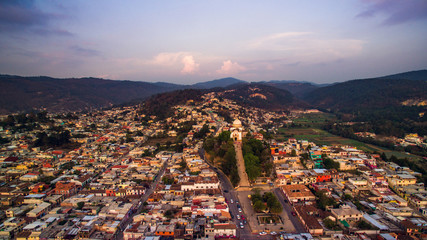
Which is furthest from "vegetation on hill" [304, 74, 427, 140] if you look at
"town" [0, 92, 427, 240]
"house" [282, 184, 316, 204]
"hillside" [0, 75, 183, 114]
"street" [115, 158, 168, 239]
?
"hillside" [0, 75, 183, 114]

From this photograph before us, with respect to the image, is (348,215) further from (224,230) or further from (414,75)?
(414,75)

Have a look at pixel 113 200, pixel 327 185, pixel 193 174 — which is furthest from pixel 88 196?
pixel 327 185

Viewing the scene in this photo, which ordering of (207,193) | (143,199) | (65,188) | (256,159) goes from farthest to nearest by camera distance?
(256,159)
(65,188)
(143,199)
(207,193)

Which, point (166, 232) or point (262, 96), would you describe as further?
point (262, 96)

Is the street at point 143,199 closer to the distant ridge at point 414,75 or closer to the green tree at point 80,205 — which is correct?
the green tree at point 80,205

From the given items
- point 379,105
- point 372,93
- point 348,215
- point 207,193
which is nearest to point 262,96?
point 379,105

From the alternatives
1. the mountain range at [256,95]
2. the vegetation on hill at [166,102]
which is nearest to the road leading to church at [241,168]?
the vegetation on hill at [166,102]

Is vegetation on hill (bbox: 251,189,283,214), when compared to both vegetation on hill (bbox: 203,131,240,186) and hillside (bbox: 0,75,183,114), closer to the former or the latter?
vegetation on hill (bbox: 203,131,240,186)

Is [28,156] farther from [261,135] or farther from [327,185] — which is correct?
[327,185]
